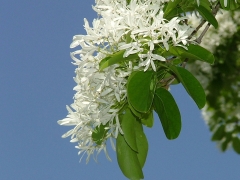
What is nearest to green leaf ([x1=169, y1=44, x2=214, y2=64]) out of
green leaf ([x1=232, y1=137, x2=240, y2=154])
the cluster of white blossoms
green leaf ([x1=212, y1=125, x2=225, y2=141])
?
the cluster of white blossoms

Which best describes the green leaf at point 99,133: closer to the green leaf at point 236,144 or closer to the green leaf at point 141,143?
the green leaf at point 141,143

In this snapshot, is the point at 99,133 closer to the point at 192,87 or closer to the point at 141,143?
the point at 141,143

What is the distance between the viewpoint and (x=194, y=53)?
1273 mm

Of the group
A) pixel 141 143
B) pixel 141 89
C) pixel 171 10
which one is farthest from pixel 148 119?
pixel 171 10

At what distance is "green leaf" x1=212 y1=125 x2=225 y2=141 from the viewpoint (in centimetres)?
367

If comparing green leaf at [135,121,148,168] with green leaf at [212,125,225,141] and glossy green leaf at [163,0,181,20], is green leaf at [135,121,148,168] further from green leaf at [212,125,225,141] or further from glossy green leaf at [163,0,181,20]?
green leaf at [212,125,225,141]

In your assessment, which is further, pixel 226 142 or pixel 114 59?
pixel 226 142

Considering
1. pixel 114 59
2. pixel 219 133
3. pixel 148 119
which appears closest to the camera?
pixel 114 59

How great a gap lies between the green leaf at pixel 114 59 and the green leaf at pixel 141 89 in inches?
1.9

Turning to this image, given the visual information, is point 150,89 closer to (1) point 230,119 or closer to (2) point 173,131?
(2) point 173,131

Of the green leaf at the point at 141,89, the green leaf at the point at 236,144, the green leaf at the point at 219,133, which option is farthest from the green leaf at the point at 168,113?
the green leaf at the point at 219,133

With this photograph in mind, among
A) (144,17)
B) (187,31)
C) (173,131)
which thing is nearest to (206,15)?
(187,31)

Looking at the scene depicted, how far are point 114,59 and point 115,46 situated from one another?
0.25 feet

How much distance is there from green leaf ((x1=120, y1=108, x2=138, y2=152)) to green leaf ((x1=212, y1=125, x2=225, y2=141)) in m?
2.41
